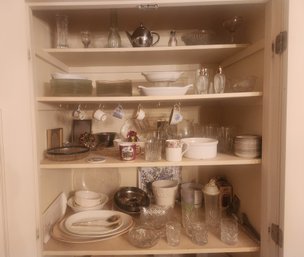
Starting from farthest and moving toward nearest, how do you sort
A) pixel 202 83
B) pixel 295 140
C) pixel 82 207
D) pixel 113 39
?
pixel 82 207 < pixel 113 39 < pixel 202 83 < pixel 295 140

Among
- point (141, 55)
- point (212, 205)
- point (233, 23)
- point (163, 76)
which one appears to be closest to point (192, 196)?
point (212, 205)

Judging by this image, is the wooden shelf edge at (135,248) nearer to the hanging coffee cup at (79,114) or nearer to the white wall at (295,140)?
the white wall at (295,140)

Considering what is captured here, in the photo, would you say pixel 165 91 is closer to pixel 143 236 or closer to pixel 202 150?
pixel 202 150

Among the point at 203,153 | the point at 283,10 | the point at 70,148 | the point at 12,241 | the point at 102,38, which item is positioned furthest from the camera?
the point at 102,38

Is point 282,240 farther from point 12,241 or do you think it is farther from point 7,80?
point 7,80

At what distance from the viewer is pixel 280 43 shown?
0.93 metres

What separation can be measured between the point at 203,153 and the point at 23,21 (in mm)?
941

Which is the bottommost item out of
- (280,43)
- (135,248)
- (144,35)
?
(135,248)

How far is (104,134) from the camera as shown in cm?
146

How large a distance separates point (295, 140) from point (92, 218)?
110 cm

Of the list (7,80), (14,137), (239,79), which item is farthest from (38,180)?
(239,79)

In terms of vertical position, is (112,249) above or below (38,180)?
below

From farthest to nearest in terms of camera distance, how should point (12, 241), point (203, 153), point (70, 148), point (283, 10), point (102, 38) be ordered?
point (102, 38) < point (70, 148) < point (203, 153) < point (12, 241) < point (283, 10)

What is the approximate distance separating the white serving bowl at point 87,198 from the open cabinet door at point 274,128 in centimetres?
93
